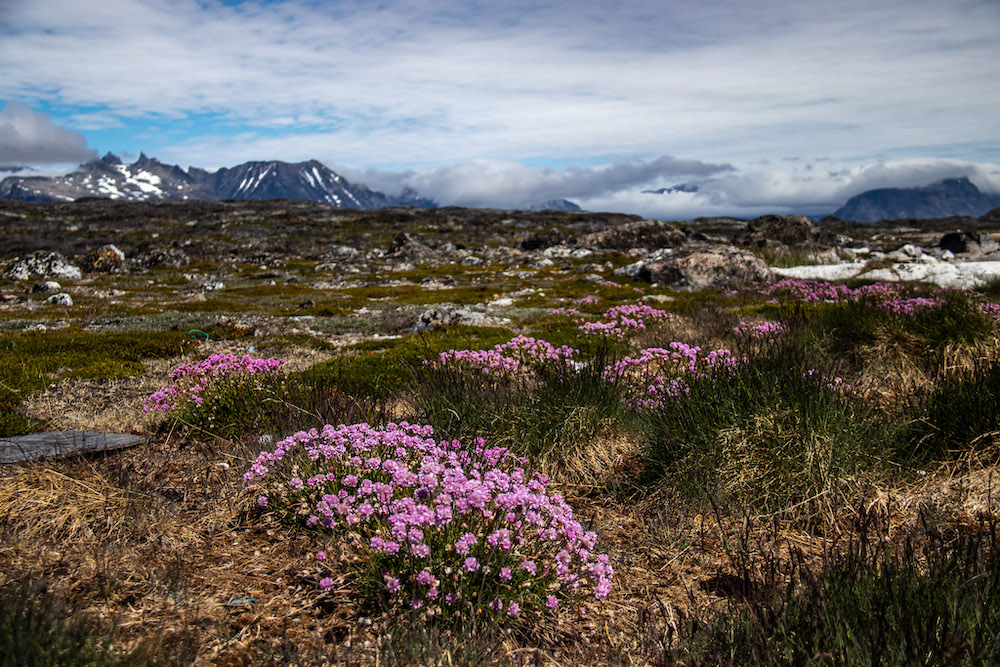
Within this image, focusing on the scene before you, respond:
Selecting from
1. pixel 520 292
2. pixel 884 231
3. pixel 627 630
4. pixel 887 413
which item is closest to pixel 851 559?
pixel 627 630

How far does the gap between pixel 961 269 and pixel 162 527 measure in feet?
98.9

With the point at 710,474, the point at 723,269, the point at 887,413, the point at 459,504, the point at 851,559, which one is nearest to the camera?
the point at 851,559

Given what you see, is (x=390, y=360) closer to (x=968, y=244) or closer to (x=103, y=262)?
(x=103, y=262)

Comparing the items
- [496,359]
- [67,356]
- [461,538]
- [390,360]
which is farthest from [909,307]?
[67,356]

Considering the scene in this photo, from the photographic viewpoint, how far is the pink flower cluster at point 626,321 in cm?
1318

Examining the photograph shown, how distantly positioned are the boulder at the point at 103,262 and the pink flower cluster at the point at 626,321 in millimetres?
47792

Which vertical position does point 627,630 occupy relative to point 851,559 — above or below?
below

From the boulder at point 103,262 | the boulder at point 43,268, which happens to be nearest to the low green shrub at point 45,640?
the boulder at point 43,268

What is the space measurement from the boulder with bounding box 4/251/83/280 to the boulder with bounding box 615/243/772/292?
42800 mm

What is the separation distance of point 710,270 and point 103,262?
47.5 metres

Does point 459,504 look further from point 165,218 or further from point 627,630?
point 165,218

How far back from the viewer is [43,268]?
140 ft

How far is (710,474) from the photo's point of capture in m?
5.08

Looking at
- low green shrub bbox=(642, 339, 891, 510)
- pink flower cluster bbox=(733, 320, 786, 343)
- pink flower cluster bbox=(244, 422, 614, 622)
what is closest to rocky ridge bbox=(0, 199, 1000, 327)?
pink flower cluster bbox=(733, 320, 786, 343)
